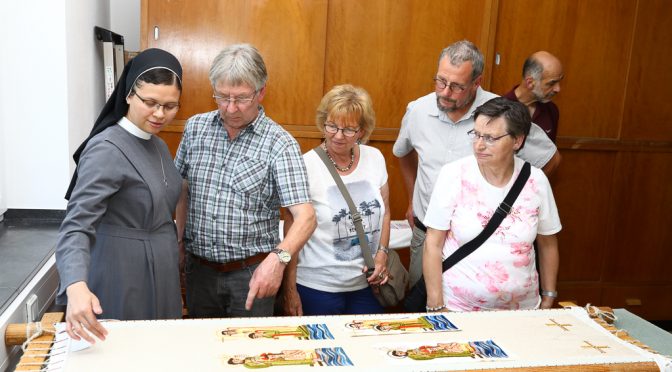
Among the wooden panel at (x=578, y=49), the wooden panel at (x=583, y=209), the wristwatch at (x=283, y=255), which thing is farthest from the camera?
the wooden panel at (x=583, y=209)

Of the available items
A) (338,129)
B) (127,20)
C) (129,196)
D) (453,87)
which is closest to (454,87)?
(453,87)

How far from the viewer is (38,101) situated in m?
2.33

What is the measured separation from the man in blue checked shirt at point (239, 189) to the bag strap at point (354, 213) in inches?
11.0

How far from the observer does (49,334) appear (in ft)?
4.89

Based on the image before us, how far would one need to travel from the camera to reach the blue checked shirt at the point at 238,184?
6.05ft

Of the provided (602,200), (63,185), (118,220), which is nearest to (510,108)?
(118,220)

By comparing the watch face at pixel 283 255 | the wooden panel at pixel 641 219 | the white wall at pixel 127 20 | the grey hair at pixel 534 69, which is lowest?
the wooden panel at pixel 641 219

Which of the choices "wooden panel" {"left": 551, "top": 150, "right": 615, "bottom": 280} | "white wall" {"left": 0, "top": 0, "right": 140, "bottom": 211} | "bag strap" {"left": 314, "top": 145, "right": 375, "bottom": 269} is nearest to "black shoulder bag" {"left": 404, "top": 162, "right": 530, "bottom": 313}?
"bag strap" {"left": 314, "top": 145, "right": 375, "bottom": 269}

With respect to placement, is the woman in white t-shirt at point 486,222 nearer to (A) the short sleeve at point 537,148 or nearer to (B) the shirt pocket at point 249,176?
(B) the shirt pocket at point 249,176

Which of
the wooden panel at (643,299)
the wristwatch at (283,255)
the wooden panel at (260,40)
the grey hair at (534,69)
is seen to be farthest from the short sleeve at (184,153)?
the wooden panel at (643,299)

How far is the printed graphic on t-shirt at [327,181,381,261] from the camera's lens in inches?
84.2

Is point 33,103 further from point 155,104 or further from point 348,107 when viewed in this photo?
point 348,107

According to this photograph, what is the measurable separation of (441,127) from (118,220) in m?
1.42

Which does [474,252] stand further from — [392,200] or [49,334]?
[392,200]
